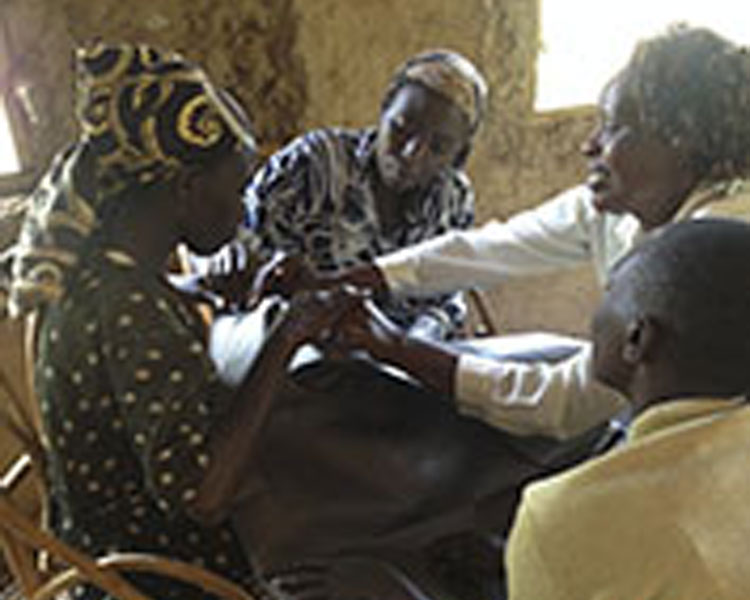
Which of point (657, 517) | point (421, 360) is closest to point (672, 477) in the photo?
point (657, 517)

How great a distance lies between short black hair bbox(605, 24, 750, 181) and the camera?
1204mm

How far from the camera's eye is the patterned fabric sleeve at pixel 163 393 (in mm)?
949

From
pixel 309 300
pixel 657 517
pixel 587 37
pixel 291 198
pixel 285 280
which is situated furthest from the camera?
pixel 587 37

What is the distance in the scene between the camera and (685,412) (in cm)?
80

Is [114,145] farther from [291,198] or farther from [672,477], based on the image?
[291,198]

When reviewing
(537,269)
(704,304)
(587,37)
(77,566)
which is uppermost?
(704,304)

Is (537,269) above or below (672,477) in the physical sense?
below

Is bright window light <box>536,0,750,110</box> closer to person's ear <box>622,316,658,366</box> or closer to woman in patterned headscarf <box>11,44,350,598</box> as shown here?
woman in patterned headscarf <box>11,44,350,598</box>

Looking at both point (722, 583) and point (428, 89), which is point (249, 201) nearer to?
point (428, 89)

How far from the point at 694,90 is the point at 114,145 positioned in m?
0.84

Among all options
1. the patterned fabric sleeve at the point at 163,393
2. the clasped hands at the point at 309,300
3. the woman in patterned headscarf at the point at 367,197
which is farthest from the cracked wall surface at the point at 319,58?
the patterned fabric sleeve at the point at 163,393

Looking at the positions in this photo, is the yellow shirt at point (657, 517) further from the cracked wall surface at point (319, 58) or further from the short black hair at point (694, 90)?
the cracked wall surface at point (319, 58)

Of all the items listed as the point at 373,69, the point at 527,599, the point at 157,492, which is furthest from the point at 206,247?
the point at 373,69

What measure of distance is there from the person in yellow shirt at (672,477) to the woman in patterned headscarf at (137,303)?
15.2 inches
